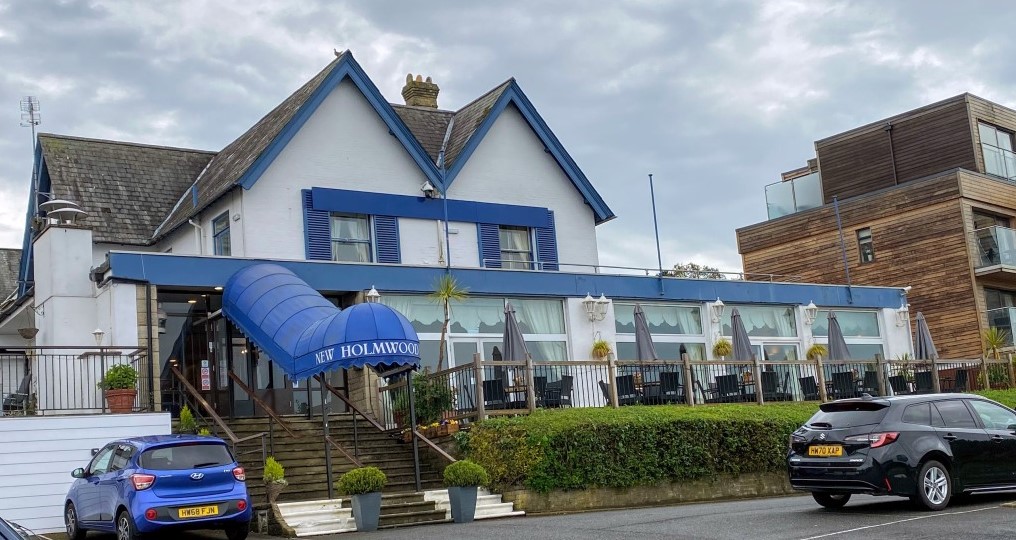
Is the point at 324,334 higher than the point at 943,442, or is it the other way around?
the point at 324,334

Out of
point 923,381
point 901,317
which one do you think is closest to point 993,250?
point 901,317

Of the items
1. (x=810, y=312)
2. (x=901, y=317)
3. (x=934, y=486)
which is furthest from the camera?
(x=901, y=317)

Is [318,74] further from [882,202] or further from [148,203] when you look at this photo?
[882,202]

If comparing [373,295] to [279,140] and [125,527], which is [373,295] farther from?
[125,527]

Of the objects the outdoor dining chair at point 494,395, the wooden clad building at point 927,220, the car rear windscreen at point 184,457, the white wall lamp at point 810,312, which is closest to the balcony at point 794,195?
the wooden clad building at point 927,220

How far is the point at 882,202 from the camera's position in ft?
128

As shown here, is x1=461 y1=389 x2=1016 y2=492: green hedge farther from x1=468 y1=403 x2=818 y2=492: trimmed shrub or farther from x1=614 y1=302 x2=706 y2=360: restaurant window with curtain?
x1=614 y1=302 x2=706 y2=360: restaurant window with curtain

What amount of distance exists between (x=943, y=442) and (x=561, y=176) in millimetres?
17812

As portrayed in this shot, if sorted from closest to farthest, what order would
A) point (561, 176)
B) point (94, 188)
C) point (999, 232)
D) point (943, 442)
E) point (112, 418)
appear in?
point (943, 442) < point (112, 418) < point (94, 188) < point (561, 176) < point (999, 232)

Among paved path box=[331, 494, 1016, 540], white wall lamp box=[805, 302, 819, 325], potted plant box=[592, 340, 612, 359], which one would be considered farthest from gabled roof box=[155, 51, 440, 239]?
paved path box=[331, 494, 1016, 540]

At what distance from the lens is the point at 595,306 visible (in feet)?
90.8

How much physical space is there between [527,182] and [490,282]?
4844 millimetres

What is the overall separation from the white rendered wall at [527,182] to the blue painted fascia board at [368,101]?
1.40 m

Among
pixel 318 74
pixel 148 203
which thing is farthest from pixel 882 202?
pixel 148 203
